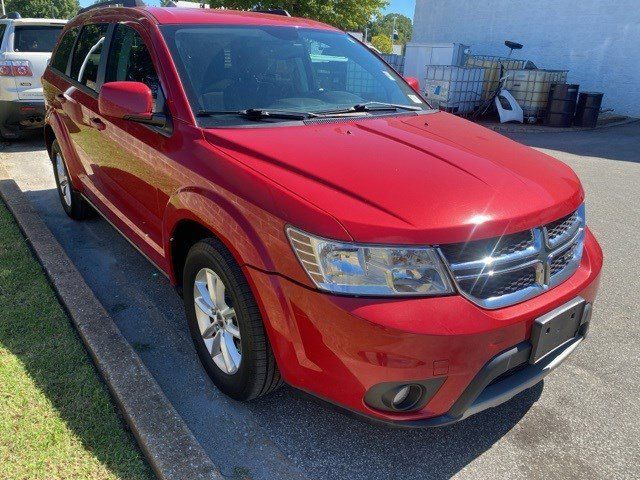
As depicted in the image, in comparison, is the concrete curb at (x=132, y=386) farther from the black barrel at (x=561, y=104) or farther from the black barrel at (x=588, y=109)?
the black barrel at (x=588, y=109)

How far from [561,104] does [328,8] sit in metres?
11.1

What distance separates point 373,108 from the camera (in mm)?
3160

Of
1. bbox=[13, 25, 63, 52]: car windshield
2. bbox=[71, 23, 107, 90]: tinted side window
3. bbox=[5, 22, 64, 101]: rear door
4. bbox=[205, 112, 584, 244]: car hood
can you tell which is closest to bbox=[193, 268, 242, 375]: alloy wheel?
bbox=[205, 112, 584, 244]: car hood

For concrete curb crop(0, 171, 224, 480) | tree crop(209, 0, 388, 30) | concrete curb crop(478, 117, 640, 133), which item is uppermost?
tree crop(209, 0, 388, 30)

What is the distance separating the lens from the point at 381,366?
6.21 ft

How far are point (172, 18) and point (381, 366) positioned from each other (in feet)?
8.01

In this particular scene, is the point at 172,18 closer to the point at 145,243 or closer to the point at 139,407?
the point at 145,243

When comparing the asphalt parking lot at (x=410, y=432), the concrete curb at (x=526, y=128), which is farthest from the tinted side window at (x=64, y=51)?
the concrete curb at (x=526, y=128)

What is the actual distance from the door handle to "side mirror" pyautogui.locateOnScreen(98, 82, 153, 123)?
30.9 inches

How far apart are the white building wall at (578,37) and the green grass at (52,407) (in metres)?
17.6

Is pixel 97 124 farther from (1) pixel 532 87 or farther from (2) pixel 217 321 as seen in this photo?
(1) pixel 532 87

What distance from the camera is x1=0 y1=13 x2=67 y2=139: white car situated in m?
7.33

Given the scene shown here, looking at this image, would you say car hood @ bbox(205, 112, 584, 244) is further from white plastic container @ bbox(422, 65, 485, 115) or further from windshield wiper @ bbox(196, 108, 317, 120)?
white plastic container @ bbox(422, 65, 485, 115)

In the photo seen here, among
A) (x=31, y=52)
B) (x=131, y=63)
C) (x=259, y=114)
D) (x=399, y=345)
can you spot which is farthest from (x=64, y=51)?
(x=399, y=345)
